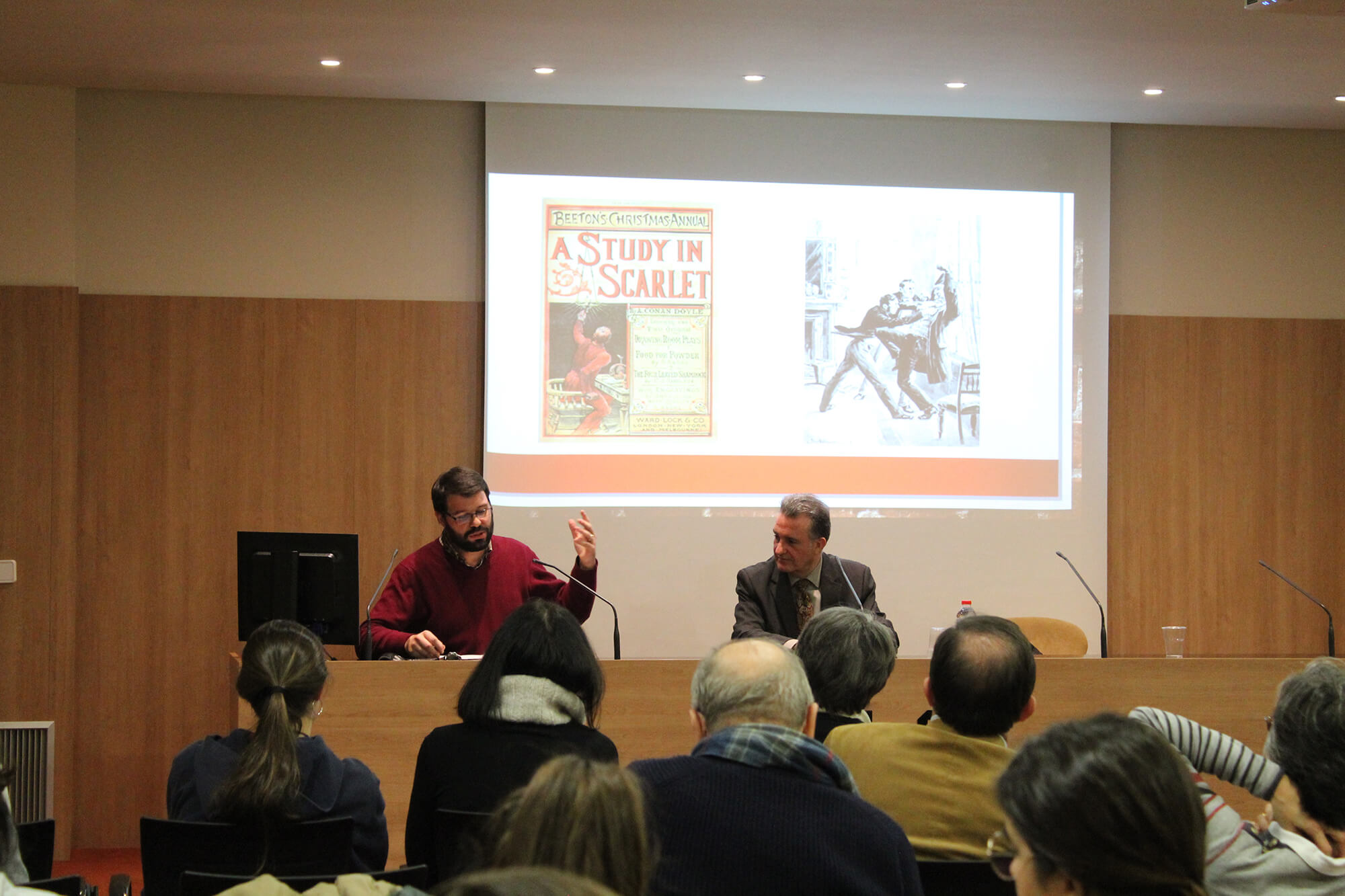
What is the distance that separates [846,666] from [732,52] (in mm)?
2851

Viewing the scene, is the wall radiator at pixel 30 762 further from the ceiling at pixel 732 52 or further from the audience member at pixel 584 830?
the audience member at pixel 584 830

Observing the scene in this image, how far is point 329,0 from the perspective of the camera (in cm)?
407

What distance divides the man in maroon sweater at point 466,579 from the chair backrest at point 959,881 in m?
2.33

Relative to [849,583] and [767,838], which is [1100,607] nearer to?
[849,583]

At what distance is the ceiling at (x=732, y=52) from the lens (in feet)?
13.6

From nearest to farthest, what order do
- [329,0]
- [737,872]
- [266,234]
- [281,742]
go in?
[737,872], [281,742], [329,0], [266,234]

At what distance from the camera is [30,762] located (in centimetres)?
494

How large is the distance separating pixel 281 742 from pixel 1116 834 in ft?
4.96

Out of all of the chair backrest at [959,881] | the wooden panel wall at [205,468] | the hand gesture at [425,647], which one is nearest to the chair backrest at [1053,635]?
the hand gesture at [425,647]

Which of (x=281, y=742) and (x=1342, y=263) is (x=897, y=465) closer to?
(x=1342, y=263)

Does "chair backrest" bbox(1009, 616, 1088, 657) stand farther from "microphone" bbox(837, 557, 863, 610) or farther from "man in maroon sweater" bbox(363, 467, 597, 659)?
"man in maroon sweater" bbox(363, 467, 597, 659)

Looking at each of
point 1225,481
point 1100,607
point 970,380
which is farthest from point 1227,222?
point 1100,607

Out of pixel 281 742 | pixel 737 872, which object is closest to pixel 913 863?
pixel 737 872

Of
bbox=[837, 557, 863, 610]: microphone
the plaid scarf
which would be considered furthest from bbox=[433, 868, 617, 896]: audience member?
bbox=[837, 557, 863, 610]: microphone
